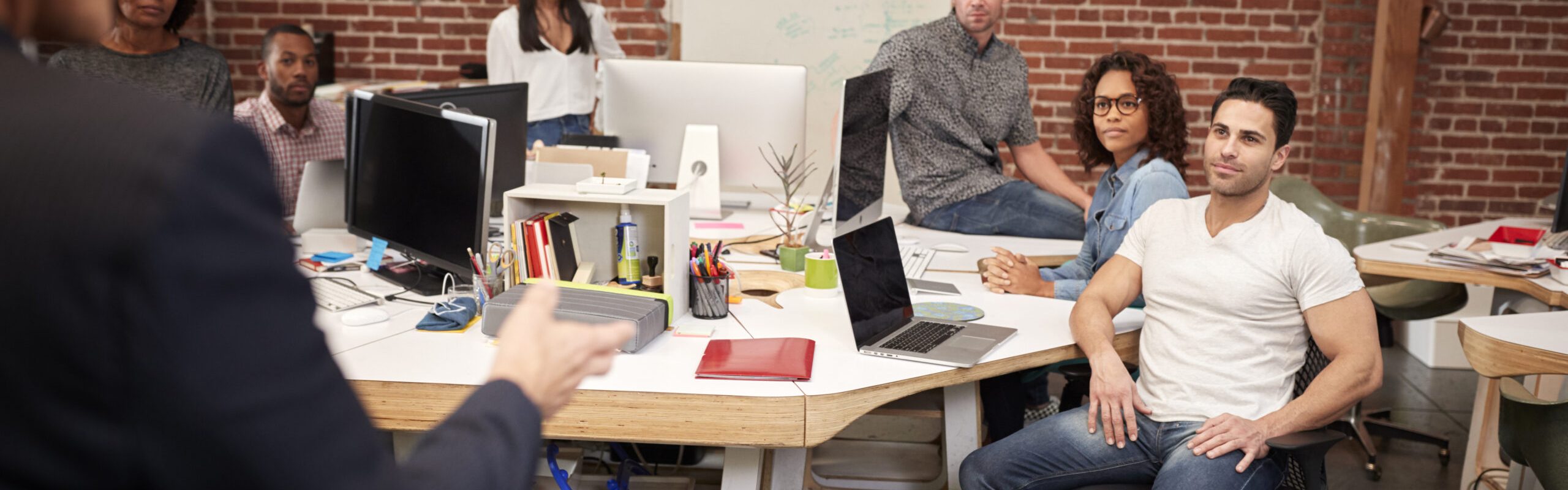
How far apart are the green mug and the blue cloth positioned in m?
0.70

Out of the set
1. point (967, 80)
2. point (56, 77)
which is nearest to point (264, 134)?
point (967, 80)

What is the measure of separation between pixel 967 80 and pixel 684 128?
0.86 metres

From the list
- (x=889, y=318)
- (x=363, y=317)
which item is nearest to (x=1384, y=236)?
(x=889, y=318)

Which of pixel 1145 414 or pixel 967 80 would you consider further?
pixel 967 80

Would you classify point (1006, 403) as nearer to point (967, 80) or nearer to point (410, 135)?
point (967, 80)

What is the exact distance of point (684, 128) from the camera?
10.8ft

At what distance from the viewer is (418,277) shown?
245 centimetres

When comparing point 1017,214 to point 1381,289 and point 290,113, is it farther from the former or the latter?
point 290,113

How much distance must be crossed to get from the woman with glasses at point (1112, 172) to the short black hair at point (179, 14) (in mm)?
2374

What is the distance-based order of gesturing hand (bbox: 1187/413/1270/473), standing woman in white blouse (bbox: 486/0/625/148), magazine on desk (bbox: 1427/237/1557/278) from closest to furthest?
1. gesturing hand (bbox: 1187/413/1270/473)
2. magazine on desk (bbox: 1427/237/1557/278)
3. standing woman in white blouse (bbox: 486/0/625/148)

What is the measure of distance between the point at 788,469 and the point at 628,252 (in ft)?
1.75

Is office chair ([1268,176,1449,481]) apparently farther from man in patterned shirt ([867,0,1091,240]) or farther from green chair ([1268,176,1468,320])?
man in patterned shirt ([867,0,1091,240])

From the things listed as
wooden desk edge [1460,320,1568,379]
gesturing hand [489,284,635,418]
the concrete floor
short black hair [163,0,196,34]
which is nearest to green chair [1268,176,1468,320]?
the concrete floor

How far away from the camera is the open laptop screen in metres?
1.96
